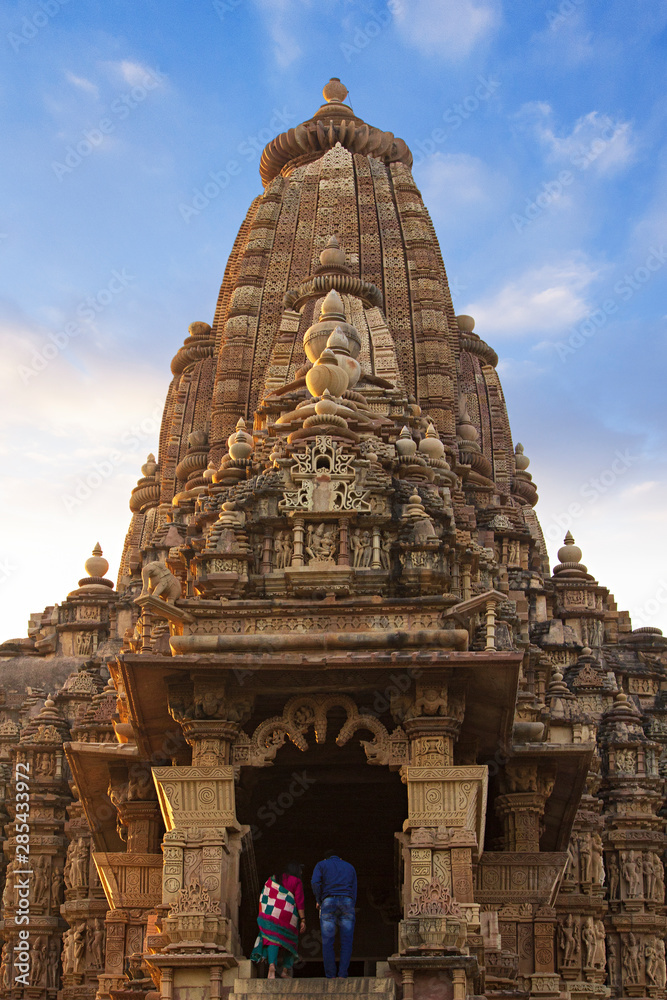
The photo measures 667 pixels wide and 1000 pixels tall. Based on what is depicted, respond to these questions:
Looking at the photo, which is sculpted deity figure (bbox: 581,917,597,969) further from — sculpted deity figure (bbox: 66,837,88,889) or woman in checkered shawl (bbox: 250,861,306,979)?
woman in checkered shawl (bbox: 250,861,306,979)

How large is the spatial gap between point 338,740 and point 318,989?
275 centimetres

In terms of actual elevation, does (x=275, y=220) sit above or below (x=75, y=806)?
above

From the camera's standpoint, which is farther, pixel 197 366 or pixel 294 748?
pixel 197 366

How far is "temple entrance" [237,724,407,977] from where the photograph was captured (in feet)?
66.4

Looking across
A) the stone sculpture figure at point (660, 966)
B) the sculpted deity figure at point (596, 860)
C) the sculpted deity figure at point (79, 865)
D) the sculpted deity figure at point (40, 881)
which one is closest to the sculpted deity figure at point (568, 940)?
the sculpted deity figure at point (596, 860)

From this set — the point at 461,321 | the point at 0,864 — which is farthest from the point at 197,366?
the point at 0,864

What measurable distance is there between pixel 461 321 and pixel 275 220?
7631 mm

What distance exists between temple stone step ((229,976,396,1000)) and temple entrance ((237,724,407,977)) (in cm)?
472

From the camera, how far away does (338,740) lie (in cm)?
1611

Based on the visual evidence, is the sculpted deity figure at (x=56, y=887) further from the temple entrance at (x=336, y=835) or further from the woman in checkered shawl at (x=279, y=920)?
the woman in checkered shawl at (x=279, y=920)

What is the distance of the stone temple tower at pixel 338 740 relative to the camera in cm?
1569

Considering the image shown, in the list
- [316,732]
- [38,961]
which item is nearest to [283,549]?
[316,732]

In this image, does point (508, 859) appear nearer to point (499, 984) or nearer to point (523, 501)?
point (499, 984)

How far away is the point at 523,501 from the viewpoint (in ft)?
136
